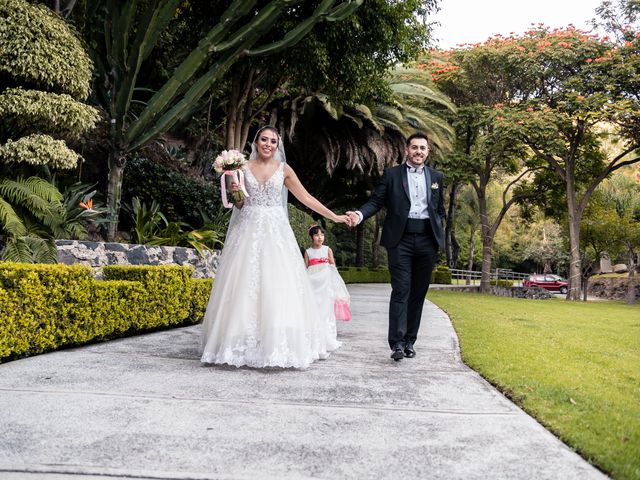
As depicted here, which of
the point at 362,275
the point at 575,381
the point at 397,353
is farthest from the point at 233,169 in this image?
the point at 362,275

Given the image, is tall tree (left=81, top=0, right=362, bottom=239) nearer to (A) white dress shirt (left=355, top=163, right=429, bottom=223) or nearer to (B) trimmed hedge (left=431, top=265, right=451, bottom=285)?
(A) white dress shirt (left=355, top=163, right=429, bottom=223)

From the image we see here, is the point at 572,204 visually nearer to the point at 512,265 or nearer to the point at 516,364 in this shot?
the point at 516,364

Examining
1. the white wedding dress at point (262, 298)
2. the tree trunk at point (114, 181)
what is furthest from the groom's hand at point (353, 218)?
the tree trunk at point (114, 181)

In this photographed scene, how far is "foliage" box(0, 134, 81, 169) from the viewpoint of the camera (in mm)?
8367

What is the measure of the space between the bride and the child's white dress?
104 inches

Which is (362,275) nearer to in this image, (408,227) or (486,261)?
(486,261)

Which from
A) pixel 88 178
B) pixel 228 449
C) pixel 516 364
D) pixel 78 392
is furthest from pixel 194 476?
pixel 88 178

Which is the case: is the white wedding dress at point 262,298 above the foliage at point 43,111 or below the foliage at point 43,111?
below

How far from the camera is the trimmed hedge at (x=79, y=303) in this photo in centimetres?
518

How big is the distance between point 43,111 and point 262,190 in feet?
14.8

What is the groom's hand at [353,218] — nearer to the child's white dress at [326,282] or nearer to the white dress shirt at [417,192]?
the white dress shirt at [417,192]

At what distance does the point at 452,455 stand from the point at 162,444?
1.48 m

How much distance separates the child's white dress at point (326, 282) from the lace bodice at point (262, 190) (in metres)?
2.79

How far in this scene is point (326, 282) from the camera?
9.26 meters
